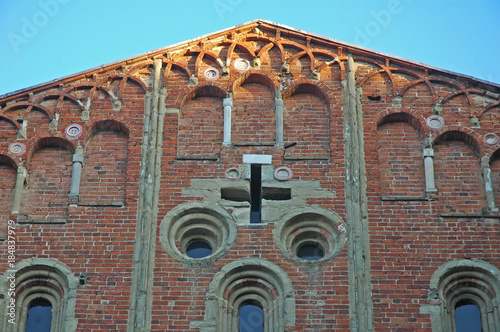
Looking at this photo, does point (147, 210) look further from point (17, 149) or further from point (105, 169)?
point (17, 149)

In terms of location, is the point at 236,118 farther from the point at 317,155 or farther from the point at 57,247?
the point at 57,247

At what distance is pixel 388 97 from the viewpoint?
2156cm

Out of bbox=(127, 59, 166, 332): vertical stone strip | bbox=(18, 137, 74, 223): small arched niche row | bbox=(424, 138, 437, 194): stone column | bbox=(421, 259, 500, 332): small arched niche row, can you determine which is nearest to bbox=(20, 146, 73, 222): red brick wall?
bbox=(18, 137, 74, 223): small arched niche row

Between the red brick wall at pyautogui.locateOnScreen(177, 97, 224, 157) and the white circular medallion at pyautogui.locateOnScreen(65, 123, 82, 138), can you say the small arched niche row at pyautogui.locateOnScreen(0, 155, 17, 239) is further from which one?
the red brick wall at pyautogui.locateOnScreen(177, 97, 224, 157)

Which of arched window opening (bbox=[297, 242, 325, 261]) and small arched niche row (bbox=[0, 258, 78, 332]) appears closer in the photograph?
small arched niche row (bbox=[0, 258, 78, 332])

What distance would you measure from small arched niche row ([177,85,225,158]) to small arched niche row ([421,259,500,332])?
5026 millimetres

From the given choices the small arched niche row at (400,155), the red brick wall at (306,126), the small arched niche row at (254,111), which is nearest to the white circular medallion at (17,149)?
the small arched niche row at (254,111)

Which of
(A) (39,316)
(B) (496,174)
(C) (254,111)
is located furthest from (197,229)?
(B) (496,174)

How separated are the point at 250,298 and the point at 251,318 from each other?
0.37 meters

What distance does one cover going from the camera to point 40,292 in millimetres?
19438

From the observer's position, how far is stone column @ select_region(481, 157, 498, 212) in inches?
787

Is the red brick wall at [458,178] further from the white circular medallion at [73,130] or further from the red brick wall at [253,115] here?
the white circular medallion at [73,130]

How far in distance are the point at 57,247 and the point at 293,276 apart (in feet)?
14.2

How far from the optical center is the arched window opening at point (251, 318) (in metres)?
19.0
